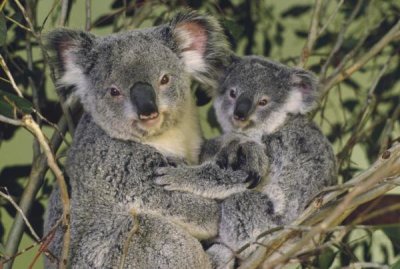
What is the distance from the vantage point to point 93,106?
2930mm

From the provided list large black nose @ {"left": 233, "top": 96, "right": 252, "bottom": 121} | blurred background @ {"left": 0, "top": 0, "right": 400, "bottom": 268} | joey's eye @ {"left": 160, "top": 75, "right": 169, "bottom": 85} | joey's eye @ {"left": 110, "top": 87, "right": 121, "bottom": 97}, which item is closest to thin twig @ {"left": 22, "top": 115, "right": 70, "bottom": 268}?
joey's eye @ {"left": 110, "top": 87, "right": 121, "bottom": 97}

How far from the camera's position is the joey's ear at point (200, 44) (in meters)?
3.06

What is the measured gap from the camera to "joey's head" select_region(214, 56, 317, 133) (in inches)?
122

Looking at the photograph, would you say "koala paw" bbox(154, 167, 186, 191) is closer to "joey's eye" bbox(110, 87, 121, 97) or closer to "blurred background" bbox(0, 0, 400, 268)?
"joey's eye" bbox(110, 87, 121, 97)

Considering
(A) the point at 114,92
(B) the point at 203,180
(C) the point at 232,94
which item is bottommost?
(B) the point at 203,180

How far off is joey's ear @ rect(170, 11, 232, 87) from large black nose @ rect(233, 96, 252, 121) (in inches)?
6.8

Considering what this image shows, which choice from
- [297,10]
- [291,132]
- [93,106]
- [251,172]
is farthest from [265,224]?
[297,10]

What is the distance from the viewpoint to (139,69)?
9.25 ft

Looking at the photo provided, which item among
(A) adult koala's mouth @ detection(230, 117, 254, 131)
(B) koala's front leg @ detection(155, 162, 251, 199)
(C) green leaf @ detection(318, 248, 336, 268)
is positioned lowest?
(C) green leaf @ detection(318, 248, 336, 268)

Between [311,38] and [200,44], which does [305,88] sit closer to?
[311,38]

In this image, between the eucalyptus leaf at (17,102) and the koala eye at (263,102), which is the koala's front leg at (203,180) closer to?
the koala eye at (263,102)

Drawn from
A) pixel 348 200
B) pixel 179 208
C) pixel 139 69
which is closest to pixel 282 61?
pixel 139 69

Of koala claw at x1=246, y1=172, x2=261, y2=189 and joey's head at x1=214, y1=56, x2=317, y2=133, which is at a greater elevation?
joey's head at x1=214, y1=56, x2=317, y2=133

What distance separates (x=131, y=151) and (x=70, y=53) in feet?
1.55
